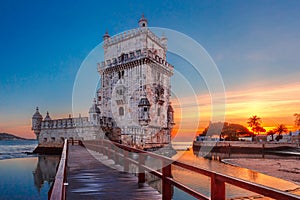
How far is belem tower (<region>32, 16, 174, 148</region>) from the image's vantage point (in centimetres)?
3503

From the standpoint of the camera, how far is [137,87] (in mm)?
35656

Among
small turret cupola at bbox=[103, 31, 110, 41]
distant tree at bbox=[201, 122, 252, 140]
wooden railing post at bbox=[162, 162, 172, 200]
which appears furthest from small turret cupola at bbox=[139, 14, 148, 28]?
distant tree at bbox=[201, 122, 252, 140]

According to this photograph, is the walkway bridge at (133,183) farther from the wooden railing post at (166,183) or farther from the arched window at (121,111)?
the arched window at (121,111)

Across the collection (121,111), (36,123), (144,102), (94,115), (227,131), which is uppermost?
(144,102)

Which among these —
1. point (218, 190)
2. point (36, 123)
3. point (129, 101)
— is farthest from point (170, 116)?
point (218, 190)

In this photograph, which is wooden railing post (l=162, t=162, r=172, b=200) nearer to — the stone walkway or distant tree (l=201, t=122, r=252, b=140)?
the stone walkway

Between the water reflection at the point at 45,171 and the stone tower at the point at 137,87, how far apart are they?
33.6 ft

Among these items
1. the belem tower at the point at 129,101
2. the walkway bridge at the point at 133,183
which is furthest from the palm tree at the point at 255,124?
the walkway bridge at the point at 133,183

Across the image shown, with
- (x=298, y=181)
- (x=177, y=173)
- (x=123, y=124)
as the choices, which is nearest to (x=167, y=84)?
(x=123, y=124)

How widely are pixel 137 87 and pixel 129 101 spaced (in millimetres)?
2445

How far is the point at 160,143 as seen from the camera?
38094 millimetres

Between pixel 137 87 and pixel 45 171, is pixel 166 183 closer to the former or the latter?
pixel 137 87

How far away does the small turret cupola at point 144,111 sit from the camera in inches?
1331

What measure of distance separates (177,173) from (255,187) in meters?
23.8
